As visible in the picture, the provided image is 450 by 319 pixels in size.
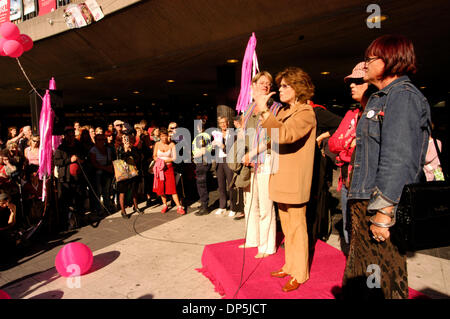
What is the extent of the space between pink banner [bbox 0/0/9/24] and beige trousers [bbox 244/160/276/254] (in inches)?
394

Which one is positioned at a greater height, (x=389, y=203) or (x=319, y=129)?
(x=319, y=129)

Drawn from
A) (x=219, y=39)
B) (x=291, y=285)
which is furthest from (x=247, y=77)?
(x=219, y=39)

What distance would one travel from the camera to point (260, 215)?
3.24m

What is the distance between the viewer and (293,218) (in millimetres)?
2557

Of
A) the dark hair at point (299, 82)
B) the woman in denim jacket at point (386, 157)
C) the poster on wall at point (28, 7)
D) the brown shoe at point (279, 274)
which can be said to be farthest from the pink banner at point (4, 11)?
the woman in denim jacket at point (386, 157)

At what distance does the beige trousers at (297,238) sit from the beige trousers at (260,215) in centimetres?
50

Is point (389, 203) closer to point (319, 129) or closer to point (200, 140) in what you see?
point (319, 129)

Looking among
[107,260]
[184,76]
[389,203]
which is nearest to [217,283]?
[107,260]

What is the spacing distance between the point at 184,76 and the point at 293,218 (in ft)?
29.9

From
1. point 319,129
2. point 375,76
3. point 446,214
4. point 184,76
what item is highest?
point 184,76

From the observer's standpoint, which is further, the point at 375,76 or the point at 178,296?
the point at 178,296

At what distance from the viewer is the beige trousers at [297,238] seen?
254cm

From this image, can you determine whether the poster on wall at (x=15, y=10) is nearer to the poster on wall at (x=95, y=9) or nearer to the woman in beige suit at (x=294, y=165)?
the poster on wall at (x=95, y=9)

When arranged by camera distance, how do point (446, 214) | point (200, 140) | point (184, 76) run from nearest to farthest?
point (446, 214), point (200, 140), point (184, 76)
